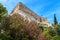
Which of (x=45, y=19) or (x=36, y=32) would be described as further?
(x=45, y=19)

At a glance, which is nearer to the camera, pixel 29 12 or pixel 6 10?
pixel 6 10

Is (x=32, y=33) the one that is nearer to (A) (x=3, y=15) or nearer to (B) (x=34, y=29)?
(B) (x=34, y=29)

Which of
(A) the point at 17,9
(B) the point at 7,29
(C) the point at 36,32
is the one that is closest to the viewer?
(B) the point at 7,29

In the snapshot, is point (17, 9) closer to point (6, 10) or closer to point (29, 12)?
point (29, 12)

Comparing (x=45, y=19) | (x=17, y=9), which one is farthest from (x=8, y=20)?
(x=45, y=19)

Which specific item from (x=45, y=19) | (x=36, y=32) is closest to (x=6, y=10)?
(x=36, y=32)

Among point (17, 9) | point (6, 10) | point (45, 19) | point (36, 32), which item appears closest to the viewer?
point (36, 32)

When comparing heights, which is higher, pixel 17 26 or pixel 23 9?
pixel 23 9

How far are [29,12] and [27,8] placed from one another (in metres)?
1.23

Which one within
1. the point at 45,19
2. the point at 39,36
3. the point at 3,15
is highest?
the point at 45,19

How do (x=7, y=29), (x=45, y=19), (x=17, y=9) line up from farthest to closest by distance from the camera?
(x=45, y=19)
(x=17, y=9)
(x=7, y=29)

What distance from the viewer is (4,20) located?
914 inches

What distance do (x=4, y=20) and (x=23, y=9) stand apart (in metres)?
44.5

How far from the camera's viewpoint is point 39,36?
25.0 metres
